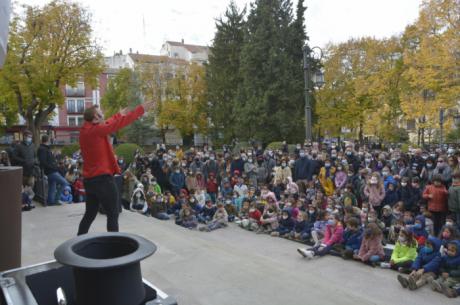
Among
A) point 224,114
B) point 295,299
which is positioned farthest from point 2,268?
point 224,114

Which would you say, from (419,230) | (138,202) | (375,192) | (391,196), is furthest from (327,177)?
(138,202)

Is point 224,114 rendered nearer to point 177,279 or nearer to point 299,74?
point 299,74

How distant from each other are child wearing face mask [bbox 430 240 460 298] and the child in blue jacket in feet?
0.35

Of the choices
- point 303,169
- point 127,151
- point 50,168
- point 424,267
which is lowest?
point 424,267

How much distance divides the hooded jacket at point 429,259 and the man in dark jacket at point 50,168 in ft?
25.6

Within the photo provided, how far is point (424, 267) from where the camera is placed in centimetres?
665

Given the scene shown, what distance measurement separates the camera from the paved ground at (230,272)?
3812mm

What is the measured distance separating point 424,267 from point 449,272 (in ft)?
1.29

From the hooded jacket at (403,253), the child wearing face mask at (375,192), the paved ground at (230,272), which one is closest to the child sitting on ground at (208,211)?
the paved ground at (230,272)

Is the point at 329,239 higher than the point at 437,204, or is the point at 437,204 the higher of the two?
the point at 437,204

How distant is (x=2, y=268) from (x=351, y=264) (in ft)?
21.2

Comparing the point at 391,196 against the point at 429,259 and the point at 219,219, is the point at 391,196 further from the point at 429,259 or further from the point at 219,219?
the point at 219,219

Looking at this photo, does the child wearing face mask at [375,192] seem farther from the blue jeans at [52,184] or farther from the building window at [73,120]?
the building window at [73,120]

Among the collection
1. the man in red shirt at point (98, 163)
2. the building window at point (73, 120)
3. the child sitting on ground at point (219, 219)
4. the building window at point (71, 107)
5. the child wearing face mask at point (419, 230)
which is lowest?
the child sitting on ground at point (219, 219)
